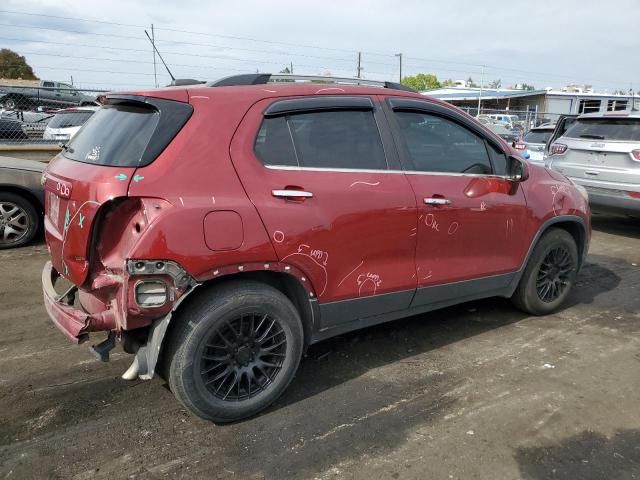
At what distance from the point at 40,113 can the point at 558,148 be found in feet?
38.8

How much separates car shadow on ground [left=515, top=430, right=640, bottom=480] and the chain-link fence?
23.7 feet

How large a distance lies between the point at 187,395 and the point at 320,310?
3.00 feet

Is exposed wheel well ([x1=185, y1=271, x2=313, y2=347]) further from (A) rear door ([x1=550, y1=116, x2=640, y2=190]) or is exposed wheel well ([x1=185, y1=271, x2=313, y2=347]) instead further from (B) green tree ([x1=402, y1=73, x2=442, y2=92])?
(B) green tree ([x1=402, y1=73, x2=442, y2=92])

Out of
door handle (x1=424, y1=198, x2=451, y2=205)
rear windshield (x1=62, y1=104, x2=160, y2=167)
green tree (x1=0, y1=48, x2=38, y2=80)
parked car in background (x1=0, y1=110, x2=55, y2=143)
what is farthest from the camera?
green tree (x1=0, y1=48, x2=38, y2=80)

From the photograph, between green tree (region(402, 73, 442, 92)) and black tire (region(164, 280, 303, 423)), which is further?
green tree (region(402, 73, 442, 92))

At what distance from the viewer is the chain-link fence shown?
938 centimetres

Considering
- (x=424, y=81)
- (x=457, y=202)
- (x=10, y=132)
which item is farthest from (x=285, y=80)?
(x=424, y=81)

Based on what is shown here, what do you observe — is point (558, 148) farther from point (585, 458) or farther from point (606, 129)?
point (585, 458)

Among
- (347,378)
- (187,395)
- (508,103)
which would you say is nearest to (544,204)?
(347,378)

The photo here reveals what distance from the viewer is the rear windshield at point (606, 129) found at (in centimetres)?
746

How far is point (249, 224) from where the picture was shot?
2.83 metres

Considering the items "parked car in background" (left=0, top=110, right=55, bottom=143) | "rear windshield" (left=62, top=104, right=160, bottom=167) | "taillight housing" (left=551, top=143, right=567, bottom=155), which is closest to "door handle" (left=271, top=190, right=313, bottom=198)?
"rear windshield" (left=62, top=104, right=160, bottom=167)

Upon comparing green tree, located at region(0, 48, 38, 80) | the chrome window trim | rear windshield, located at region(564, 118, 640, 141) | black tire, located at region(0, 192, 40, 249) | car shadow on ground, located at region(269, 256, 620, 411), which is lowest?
car shadow on ground, located at region(269, 256, 620, 411)

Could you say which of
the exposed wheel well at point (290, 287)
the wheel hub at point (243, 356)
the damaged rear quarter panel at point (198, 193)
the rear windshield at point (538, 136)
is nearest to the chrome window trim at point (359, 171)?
the damaged rear quarter panel at point (198, 193)
